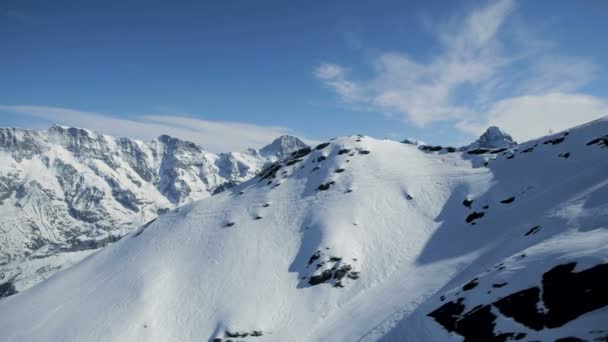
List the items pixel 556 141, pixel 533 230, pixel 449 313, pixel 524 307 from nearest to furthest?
pixel 524 307, pixel 449 313, pixel 533 230, pixel 556 141

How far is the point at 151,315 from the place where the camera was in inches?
2194

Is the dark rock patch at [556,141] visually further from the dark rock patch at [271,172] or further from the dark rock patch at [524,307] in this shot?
the dark rock patch at [271,172]

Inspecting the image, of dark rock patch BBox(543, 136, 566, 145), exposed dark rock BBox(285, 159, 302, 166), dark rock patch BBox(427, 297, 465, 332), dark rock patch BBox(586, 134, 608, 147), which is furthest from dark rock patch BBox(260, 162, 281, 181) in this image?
dark rock patch BBox(427, 297, 465, 332)

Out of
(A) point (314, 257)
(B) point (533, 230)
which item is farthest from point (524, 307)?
(A) point (314, 257)

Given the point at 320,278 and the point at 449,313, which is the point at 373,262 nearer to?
the point at 320,278

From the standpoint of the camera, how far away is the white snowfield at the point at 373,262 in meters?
26.7

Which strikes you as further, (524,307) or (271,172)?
(271,172)

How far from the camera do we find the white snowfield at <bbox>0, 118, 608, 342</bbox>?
2670cm

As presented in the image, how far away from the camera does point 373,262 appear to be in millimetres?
58219

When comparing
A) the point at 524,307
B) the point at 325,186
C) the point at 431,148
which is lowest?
the point at 524,307

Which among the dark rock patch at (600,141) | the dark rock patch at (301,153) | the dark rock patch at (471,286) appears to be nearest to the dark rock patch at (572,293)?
the dark rock patch at (471,286)

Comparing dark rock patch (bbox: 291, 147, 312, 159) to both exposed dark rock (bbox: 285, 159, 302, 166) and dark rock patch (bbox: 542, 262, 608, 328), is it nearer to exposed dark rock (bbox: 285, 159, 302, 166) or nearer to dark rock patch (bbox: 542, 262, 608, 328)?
exposed dark rock (bbox: 285, 159, 302, 166)

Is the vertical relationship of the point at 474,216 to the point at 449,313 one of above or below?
above

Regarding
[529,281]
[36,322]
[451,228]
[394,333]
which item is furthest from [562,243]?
[36,322]
